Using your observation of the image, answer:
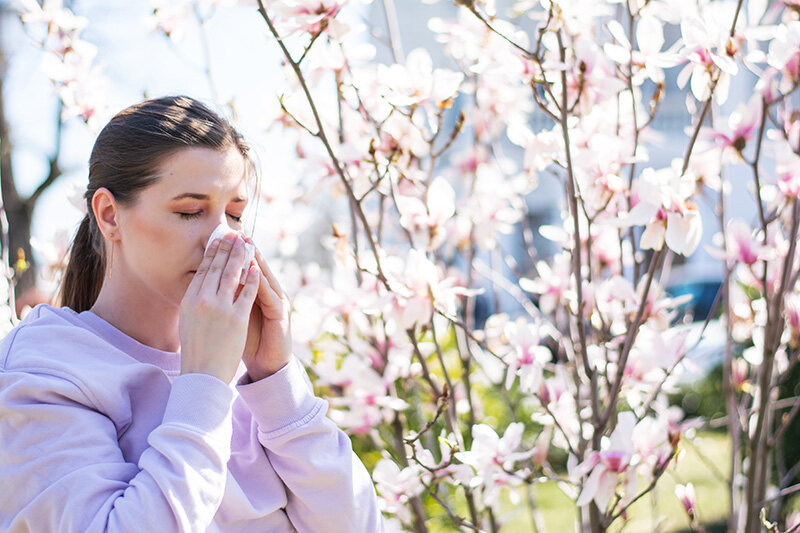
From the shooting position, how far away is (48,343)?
1035 millimetres

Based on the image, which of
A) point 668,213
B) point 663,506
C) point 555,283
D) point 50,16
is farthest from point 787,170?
point 663,506

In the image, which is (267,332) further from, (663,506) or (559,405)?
(663,506)

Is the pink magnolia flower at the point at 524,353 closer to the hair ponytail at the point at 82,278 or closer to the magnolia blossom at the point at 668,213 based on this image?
the magnolia blossom at the point at 668,213

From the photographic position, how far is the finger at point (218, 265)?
105 cm

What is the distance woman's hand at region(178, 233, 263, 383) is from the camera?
1009mm

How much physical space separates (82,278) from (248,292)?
0.43 m

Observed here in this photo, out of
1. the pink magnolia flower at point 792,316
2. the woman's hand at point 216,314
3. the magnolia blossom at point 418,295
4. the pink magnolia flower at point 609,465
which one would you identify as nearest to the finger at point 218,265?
the woman's hand at point 216,314

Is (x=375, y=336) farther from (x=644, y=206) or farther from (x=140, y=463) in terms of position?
(x=140, y=463)

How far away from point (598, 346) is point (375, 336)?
1.94 feet

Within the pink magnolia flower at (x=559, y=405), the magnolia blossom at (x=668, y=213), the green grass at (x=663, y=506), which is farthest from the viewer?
the green grass at (x=663, y=506)

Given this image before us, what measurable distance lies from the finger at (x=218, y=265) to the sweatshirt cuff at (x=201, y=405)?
0.40 ft

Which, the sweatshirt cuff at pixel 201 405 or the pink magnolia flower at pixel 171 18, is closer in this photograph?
the sweatshirt cuff at pixel 201 405

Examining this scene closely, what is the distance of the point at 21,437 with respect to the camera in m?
0.93

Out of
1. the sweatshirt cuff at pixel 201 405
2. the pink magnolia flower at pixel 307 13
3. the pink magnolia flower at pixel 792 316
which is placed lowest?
the pink magnolia flower at pixel 792 316
